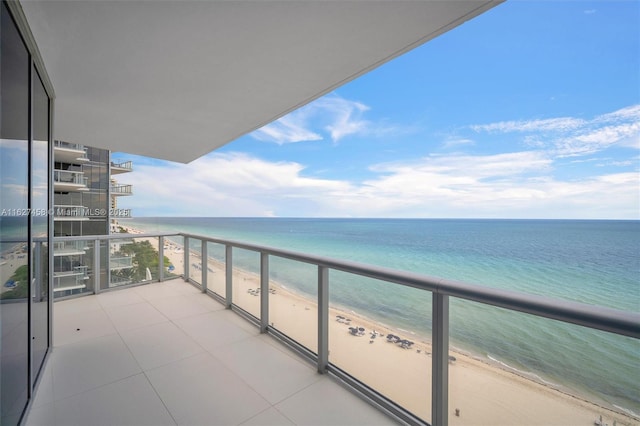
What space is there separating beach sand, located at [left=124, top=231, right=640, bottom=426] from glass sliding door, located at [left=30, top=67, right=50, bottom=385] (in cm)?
189

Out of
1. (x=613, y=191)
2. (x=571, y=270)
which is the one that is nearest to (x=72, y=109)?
(x=571, y=270)

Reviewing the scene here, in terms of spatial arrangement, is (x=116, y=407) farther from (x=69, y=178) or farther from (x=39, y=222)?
(x=69, y=178)

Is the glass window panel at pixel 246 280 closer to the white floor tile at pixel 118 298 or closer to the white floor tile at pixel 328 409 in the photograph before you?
the white floor tile at pixel 328 409

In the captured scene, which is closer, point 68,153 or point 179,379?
point 179,379

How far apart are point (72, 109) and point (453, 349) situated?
12.3ft

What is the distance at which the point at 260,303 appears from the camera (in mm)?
2842

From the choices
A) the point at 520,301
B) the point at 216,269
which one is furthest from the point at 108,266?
the point at 520,301

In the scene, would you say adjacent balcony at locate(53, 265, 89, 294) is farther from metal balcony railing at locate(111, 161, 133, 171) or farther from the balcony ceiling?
metal balcony railing at locate(111, 161, 133, 171)

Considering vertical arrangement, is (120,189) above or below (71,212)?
above

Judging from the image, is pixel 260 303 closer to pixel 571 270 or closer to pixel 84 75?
pixel 84 75

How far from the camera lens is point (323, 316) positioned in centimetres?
212

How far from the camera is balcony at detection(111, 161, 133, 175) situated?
16.1m

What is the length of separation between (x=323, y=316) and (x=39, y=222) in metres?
2.30

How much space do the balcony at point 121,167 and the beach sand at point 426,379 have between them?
1881 centimetres
